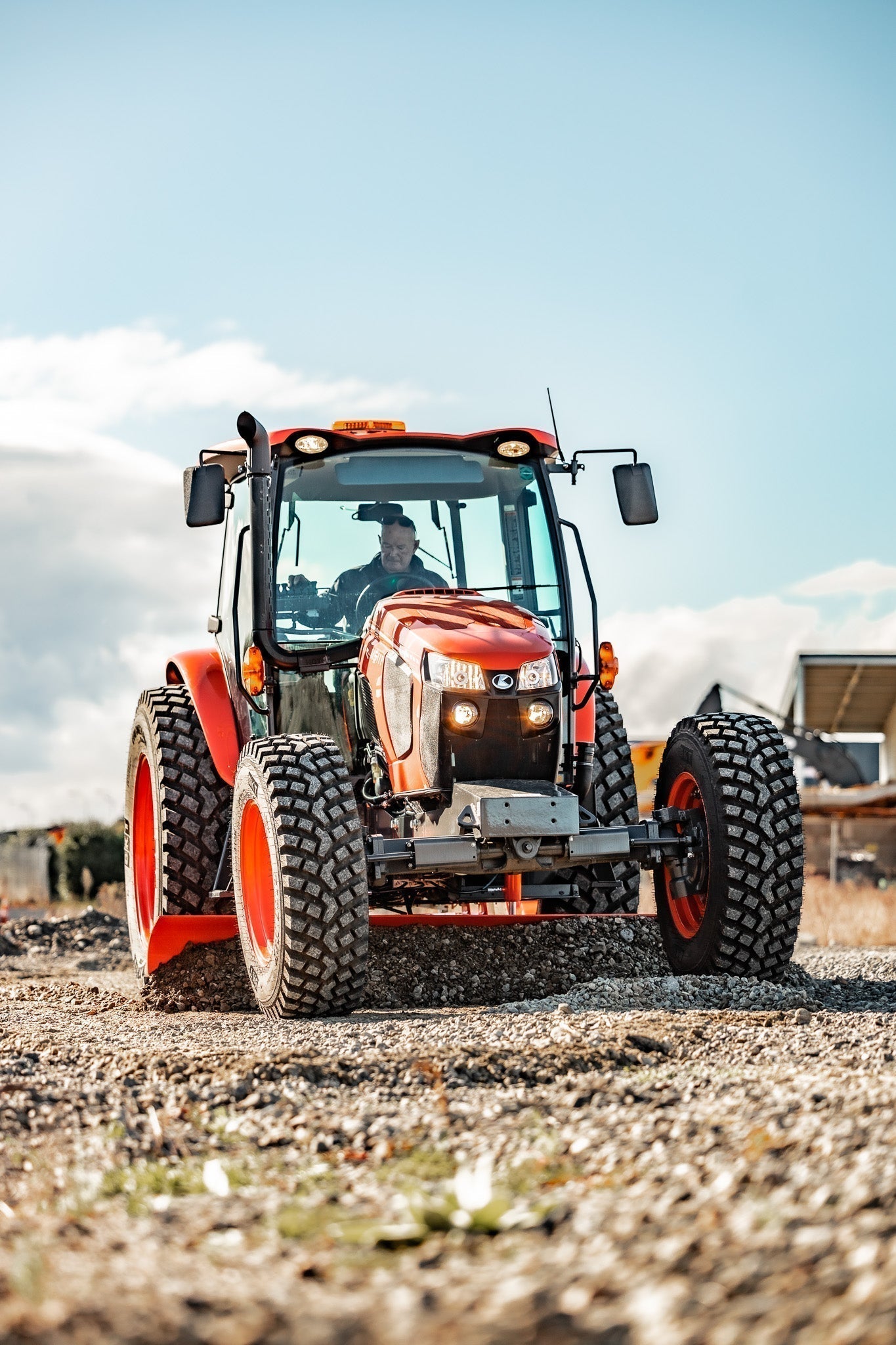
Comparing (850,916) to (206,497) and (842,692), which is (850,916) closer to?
(206,497)

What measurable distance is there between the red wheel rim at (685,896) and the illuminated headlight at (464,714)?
1.16m

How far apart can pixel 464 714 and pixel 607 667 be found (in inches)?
43.5

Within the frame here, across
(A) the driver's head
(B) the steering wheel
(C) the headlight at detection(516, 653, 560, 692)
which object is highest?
(A) the driver's head

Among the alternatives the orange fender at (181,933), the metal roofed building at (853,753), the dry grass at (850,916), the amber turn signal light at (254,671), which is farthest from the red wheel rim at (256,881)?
the metal roofed building at (853,753)

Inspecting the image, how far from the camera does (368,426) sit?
24.1 ft

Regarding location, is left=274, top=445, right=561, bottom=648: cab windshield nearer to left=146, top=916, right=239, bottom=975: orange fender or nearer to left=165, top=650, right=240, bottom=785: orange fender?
left=165, top=650, right=240, bottom=785: orange fender

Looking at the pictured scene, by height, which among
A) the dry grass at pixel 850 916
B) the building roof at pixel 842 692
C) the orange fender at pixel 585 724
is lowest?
the dry grass at pixel 850 916

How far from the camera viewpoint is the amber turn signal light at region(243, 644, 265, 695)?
6.76 metres

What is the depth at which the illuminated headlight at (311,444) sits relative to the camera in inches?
270

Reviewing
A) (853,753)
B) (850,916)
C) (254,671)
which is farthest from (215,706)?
(853,753)

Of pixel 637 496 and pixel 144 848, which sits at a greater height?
pixel 637 496

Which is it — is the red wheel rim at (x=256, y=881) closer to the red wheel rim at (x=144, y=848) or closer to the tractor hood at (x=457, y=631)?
the tractor hood at (x=457, y=631)

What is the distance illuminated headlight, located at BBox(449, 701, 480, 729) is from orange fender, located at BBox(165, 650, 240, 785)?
1607mm

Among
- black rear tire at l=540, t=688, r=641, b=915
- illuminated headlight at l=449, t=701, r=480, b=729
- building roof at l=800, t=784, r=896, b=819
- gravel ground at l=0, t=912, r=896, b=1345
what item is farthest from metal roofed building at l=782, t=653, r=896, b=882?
gravel ground at l=0, t=912, r=896, b=1345
